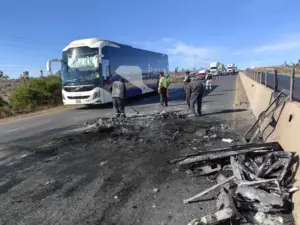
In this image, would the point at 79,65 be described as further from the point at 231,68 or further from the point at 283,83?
the point at 231,68

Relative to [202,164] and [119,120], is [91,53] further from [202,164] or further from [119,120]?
[202,164]

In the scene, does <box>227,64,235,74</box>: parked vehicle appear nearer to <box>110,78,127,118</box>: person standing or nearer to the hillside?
the hillside

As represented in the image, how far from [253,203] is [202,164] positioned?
1.93 metres

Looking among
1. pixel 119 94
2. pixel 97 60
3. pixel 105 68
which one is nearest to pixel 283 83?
pixel 119 94

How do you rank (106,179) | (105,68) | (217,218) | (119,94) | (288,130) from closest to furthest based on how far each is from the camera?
(217,218), (288,130), (106,179), (119,94), (105,68)

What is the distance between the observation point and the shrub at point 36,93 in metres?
22.0

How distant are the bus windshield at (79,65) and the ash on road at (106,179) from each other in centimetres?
819

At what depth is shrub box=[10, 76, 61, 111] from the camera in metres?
22.0

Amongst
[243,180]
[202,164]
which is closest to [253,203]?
[243,180]

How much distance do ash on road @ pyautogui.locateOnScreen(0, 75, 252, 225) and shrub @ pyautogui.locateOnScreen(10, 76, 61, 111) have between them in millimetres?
13571

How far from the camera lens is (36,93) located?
76.0ft

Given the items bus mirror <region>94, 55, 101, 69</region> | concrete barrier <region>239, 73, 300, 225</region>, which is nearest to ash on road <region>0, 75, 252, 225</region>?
concrete barrier <region>239, 73, 300, 225</region>

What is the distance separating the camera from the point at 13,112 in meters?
21.2

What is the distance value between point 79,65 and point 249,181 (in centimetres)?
1530
